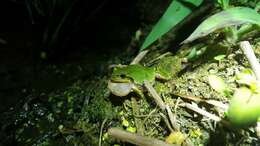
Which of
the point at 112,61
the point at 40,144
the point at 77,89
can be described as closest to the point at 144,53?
the point at 112,61

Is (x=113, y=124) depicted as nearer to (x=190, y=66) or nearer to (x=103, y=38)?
(x=190, y=66)

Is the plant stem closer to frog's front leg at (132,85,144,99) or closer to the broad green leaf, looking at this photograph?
the broad green leaf

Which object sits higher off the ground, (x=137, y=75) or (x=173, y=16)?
(x=173, y=16)

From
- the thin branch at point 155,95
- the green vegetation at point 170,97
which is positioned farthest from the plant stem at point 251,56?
the thin branch at point 155,95

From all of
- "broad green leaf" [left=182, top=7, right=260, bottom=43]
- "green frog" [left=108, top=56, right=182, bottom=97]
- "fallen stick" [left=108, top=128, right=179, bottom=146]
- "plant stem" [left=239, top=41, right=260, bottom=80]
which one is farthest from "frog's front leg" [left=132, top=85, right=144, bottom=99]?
"plant stem" [left=239, top=41, right=260, bottom=80]

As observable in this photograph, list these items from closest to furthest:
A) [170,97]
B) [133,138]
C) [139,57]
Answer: [133,138], [170,97], [139,57]

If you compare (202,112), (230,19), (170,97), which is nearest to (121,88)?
(170,97)

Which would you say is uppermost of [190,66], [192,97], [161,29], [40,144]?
[161,29]

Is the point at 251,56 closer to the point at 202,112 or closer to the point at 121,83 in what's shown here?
the point at 202,112

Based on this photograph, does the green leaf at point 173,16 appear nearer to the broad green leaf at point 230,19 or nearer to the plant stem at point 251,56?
the broad green leaf at point 230,19
